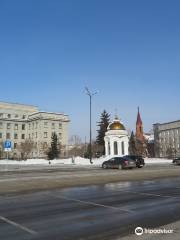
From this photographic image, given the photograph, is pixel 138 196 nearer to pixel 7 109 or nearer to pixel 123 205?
pixel 123 205

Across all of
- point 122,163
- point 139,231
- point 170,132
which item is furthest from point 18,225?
point 170,132

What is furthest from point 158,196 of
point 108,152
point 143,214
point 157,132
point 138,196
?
point 157,132

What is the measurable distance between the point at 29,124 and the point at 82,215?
145 meters

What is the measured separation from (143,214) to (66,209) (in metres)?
2.65

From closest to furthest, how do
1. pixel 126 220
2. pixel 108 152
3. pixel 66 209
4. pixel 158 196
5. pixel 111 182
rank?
pixel 126 220, pixel 66 209, pixel 158 196, pixel 111 182, pixel 108 152

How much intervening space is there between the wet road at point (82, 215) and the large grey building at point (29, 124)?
129470mm

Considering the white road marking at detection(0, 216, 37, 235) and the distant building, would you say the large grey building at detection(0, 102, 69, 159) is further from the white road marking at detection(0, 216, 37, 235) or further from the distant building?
the white road marking at detection(0, 216, 37, 235)

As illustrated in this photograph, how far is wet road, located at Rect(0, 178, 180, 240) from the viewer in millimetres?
8523

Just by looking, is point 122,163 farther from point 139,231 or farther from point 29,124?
point 29,124

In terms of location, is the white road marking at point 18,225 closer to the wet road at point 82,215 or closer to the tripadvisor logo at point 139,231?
the wet road at point 82,215

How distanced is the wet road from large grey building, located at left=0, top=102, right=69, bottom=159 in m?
129

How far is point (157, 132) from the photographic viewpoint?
17075cm

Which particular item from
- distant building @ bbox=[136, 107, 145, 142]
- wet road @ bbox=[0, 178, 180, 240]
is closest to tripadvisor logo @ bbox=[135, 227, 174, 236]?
wet road @ bbox=[0, 178, 180, 240]

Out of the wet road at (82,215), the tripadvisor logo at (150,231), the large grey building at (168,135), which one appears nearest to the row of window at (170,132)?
the large grey building at (168,135)
